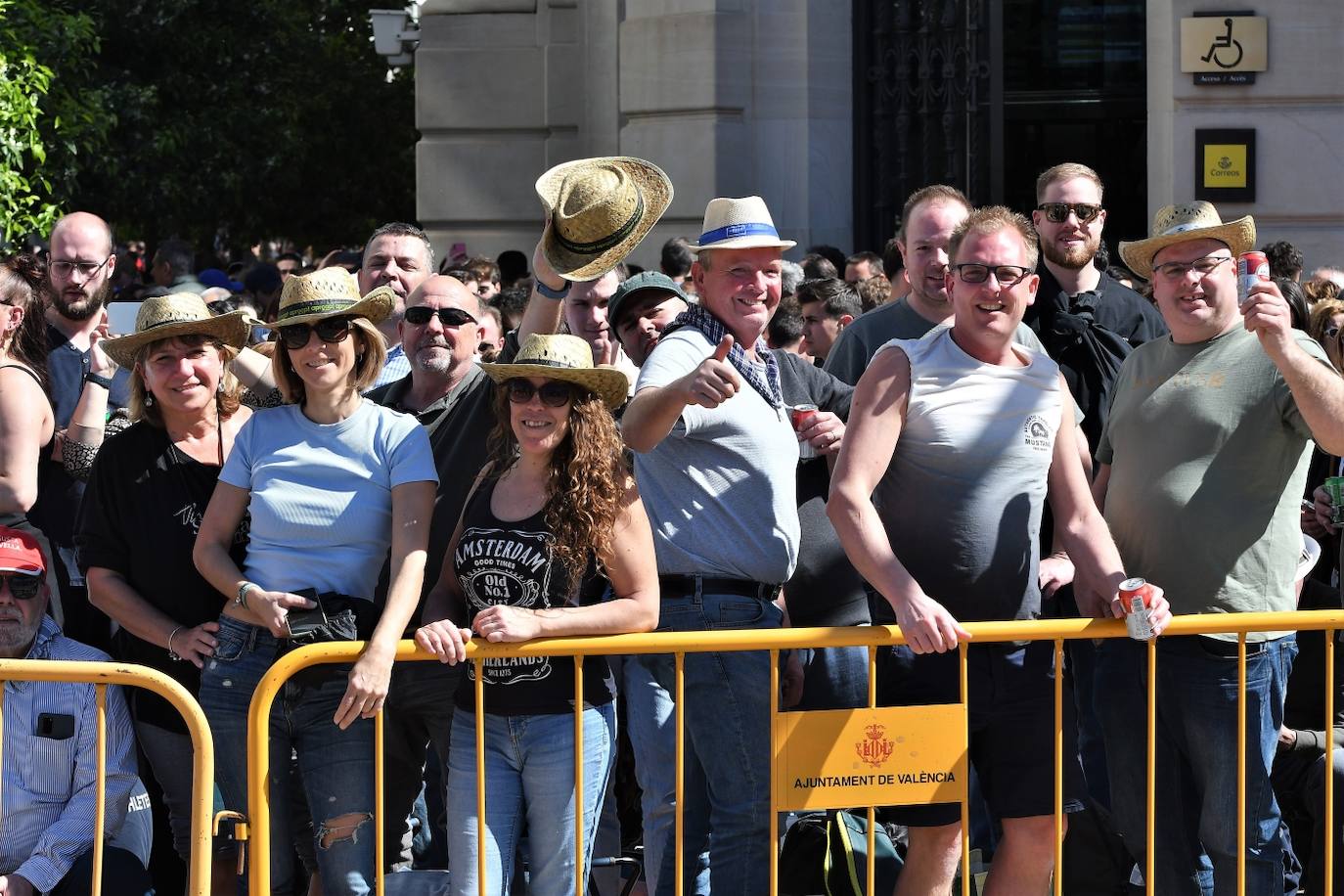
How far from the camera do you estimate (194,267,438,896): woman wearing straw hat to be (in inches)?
195

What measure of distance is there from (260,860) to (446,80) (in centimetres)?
1157

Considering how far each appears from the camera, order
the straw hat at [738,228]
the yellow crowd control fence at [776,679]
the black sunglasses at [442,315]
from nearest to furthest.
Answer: the yellow crowd control fence at [776,679]
the straw hat at [738,228]
the black sunglasses at [442,315]

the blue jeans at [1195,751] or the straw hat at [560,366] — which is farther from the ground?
the straw hat at [560,366]

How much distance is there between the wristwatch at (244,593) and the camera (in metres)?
4.94

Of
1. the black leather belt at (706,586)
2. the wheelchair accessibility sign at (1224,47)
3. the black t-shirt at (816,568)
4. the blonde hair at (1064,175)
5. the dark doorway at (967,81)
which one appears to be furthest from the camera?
the dark doorway at (967,81)

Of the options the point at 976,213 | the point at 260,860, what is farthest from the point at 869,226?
the point at 260,860

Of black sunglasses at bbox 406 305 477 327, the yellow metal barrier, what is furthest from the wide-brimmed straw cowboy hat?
the yellow metal barrier

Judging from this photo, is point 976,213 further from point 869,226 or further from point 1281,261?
point 869,226

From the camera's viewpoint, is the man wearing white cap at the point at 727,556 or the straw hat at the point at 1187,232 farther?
the straw hat at the point at 1187,232

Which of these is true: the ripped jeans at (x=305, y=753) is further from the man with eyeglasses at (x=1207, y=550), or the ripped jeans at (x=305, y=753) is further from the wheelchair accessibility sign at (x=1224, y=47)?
the wheelchair accessibility sign at (x=1224, y=47)

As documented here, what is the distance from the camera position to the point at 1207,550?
5.15 metres

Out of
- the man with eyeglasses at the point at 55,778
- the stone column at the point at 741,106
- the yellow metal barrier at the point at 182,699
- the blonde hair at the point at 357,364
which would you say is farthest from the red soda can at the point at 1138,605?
the stone column at the point at 741,106

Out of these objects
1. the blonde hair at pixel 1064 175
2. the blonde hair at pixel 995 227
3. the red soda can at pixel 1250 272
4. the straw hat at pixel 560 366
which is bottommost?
the straw hat at pixel 560 366

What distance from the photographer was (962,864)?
5020 millimetres
